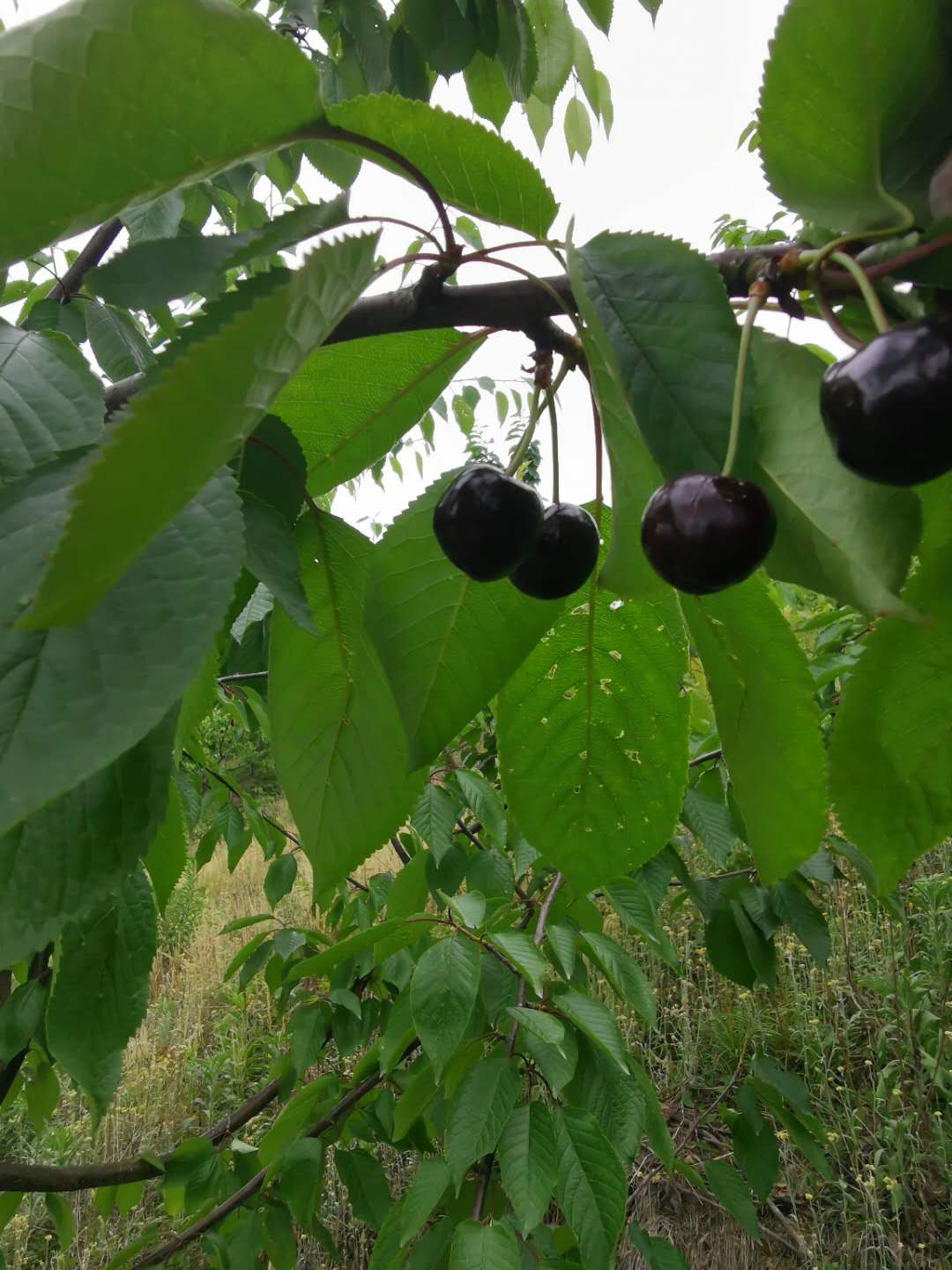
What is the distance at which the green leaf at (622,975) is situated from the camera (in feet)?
4.17

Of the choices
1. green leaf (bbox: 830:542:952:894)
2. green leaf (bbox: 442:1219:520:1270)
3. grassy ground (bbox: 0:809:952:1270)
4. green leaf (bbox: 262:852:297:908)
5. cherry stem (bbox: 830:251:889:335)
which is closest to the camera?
cherry stem (bbox: 830:251:889:335)

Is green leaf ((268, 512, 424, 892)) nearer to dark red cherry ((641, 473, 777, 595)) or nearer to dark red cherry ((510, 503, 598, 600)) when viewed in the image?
dark red cherry ((510, 503, 598, 600))

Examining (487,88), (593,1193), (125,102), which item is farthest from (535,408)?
(487,88)

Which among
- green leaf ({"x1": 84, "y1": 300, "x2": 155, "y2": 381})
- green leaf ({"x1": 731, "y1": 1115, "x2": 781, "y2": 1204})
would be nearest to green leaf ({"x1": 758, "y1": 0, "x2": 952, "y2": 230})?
green leaf ({"x1": 84, "y1": 300, "x2": 155, "y2": 381})

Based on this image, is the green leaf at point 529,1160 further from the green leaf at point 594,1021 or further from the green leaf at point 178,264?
the green leaf at point 178,264

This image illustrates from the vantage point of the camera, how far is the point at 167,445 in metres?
0.23

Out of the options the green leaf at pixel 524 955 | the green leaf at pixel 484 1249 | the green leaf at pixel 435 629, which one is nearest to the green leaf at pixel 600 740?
the green leaf at pixel 435 629

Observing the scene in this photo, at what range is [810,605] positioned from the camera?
336 cm

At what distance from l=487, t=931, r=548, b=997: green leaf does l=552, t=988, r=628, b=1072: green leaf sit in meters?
0.08

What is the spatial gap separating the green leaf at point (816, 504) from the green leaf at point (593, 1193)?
3.24 ft

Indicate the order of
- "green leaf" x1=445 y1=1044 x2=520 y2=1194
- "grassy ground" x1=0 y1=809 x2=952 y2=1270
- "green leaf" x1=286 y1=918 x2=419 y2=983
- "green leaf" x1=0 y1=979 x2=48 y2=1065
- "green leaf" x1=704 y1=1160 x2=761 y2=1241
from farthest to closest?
1. "grassy ground" x1=0 y1=809 x2=952 y2=1270
2. "green leaf" x1=704 y1=1160 x2=761 y2=1241
3. "green leaf" x1=0 y1=979 x2=48 y2=1065
4. "green leaf" x1=286 y1=918 x2=419 y2=983
5. "green leaf" x1=445 y1=1044 x2=520 y2=1194

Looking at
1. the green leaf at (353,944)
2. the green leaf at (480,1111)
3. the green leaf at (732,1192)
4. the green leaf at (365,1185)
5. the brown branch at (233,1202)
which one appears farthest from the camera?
the green leaf at (732,1192)

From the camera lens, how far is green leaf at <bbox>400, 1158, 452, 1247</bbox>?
113 cm

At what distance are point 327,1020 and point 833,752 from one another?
1.66m
